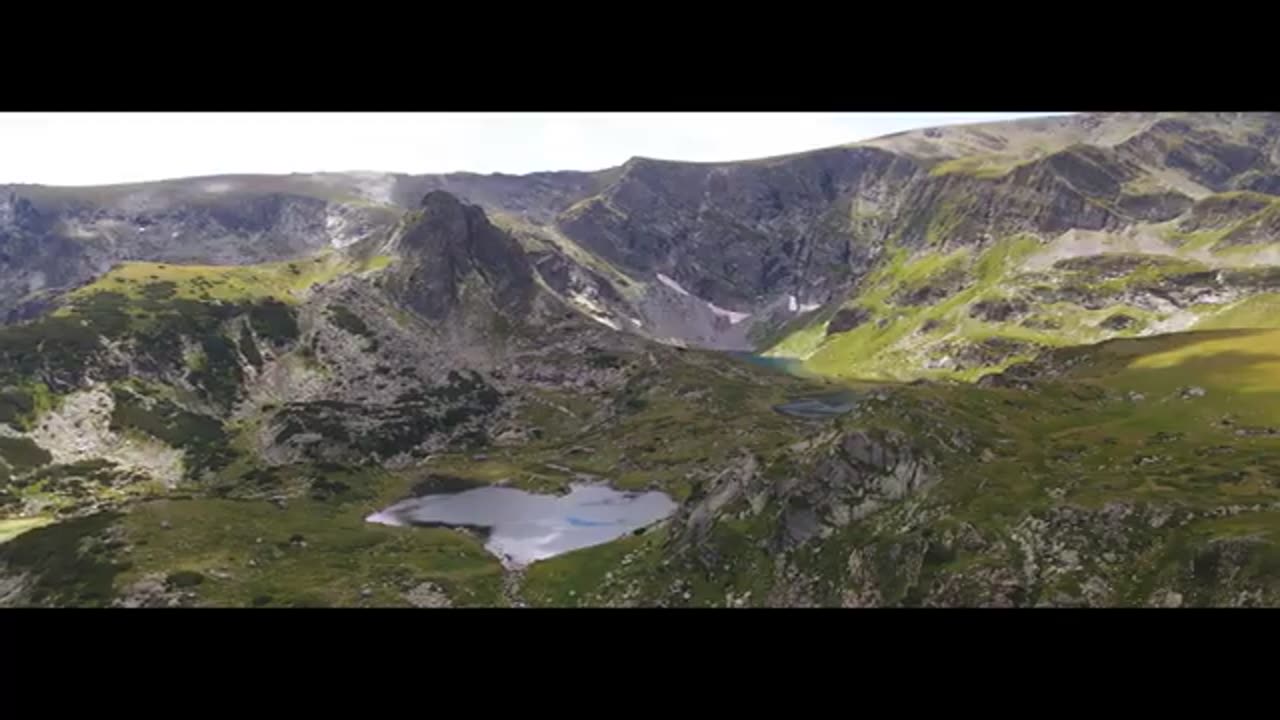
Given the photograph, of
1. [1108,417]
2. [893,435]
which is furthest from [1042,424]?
[893,435]

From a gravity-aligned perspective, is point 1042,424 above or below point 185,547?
above

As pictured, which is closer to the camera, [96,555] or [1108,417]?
[96,555]
